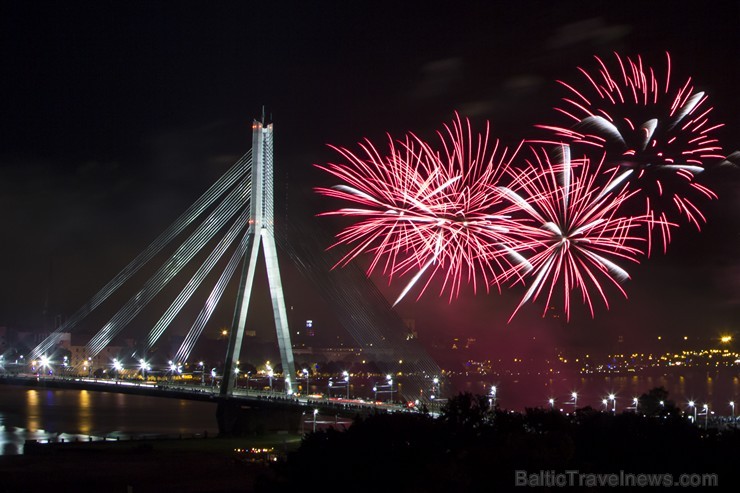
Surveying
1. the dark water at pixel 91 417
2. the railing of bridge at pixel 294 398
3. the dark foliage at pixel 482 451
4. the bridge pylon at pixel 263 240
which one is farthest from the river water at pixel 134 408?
the dark foliage at pixel 482 451

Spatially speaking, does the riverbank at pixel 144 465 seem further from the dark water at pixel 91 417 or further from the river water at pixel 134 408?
the river water at pixel 134 408

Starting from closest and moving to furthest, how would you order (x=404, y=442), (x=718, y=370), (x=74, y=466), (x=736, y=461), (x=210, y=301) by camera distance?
(x=736, y=461) → (x=404, y=442) → (x=74, y=466) → (x=210, y=301) → (x=718, y=370)

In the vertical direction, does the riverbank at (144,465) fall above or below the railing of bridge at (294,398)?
below

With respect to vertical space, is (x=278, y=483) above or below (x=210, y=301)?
below

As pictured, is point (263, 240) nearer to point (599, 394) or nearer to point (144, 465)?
point (144, 465)

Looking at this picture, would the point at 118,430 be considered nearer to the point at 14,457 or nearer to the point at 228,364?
the point at 228,364

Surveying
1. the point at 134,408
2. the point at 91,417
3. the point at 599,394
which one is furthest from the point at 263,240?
the point at 599,394

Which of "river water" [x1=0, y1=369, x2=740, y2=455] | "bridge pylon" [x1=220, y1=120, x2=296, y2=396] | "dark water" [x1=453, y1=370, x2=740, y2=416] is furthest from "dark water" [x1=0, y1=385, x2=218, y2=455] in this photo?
"dark water" [x1=453, y1=370, x2=740, y2=416]

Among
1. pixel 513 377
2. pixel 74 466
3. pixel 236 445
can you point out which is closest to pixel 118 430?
pixel 236 445
